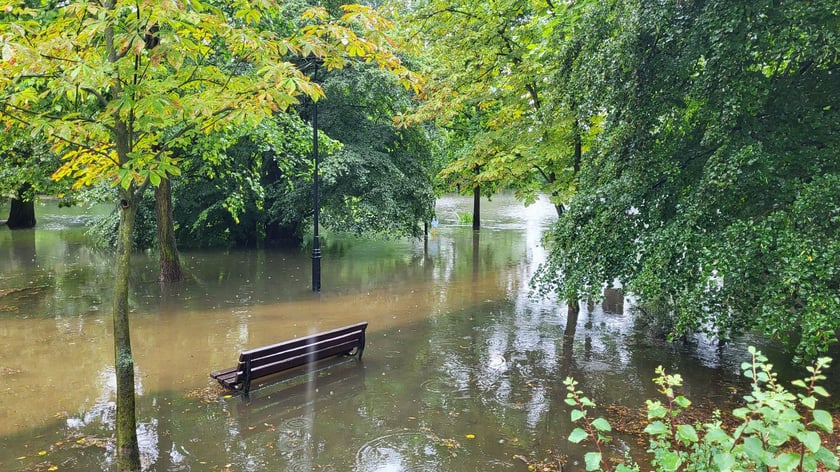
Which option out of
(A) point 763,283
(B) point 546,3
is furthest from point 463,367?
(B) point 546,3

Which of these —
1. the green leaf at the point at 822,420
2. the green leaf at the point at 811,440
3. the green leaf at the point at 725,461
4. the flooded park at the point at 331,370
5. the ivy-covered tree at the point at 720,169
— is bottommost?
the flooded park at the point at 331,370

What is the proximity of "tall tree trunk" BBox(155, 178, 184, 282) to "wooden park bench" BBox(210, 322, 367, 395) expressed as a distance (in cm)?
772

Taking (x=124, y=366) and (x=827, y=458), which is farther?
(x=124, y=366)

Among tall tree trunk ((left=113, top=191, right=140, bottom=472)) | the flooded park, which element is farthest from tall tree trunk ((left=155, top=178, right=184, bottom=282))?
tall tree trunk ((left=113, top=191, right=140, bottom=472))

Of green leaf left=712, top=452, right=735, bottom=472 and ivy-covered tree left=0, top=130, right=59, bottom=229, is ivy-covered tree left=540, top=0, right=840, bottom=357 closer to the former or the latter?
green leaf left=712, top=452, right=735, bottom=472

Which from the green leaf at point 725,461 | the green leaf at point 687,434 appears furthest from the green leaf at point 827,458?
the green leaf at point 687,434

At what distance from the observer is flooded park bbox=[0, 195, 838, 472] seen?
6.50 meters

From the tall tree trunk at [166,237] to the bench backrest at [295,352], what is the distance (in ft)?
27.1

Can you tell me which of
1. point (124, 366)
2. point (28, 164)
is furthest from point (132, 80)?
point (28, 164)

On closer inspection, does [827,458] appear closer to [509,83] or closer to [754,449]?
[754,449]

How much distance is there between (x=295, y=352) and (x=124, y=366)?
3023 millimetres

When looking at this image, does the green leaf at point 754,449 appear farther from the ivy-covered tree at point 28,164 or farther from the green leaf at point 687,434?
the ivy-covered tree at point 28,164

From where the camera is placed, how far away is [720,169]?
7184mm

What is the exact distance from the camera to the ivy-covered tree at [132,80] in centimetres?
502
